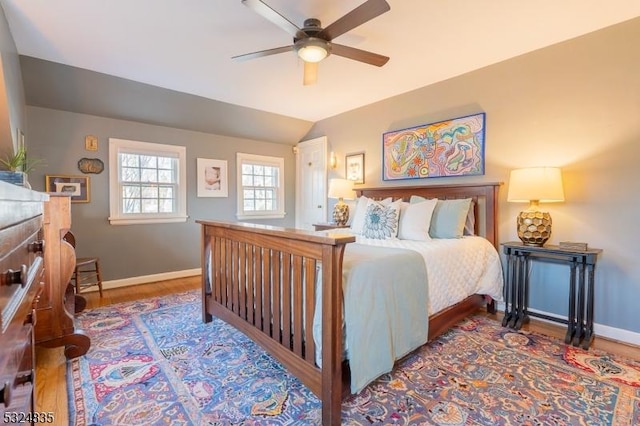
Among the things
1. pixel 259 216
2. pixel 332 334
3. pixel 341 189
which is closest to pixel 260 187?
pixel 259 216

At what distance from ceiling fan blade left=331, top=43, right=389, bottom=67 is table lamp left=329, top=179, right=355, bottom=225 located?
2052 millimetres

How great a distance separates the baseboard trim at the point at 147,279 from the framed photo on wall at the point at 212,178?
3.81 ft

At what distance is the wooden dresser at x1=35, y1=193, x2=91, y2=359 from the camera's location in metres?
2.01

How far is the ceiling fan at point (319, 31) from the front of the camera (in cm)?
177

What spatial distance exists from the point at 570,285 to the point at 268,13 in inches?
119

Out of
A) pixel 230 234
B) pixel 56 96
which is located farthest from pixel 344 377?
pixel 56 96

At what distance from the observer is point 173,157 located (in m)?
4.34

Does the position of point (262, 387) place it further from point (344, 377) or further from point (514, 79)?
point (514, 79)

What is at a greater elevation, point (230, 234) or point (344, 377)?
point (230, 234)

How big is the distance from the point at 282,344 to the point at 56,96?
3.66 metres

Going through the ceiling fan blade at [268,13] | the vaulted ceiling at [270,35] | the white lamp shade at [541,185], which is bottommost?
the white lamp shade at [541,185]

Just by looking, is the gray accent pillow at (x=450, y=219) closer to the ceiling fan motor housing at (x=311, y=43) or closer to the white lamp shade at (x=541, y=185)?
the white lamp shade at (x=541, y=185)

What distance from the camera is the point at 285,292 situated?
1767 mm

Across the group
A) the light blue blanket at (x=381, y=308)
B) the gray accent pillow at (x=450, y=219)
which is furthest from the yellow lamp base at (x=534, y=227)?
the light blue blanket at (x=381, y=308)
